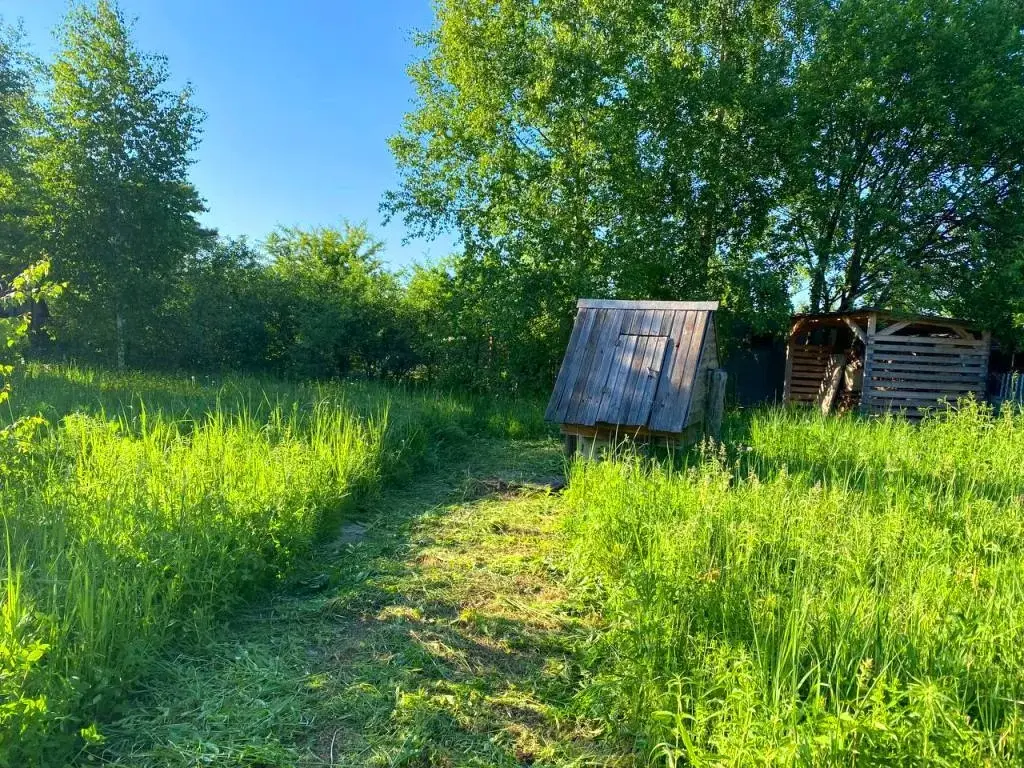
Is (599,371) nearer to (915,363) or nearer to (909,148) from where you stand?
(915,363)

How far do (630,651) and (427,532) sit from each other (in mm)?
2834

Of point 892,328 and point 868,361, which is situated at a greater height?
point 892,328

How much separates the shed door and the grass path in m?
2.26

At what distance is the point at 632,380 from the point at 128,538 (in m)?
5.27

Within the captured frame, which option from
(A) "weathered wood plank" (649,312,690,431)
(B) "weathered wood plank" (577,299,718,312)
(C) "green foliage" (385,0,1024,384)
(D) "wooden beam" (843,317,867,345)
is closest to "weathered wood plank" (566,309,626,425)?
(B) "weathered wood plank" (577,299,718,312)

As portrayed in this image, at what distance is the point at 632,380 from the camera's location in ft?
23.2

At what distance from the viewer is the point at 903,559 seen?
3473mm

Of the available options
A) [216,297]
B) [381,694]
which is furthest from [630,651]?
[216,297]

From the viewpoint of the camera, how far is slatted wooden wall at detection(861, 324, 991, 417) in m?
12.6

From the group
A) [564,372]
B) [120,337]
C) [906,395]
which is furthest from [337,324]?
[906,395]

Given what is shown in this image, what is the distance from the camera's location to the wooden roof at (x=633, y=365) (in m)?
6.79

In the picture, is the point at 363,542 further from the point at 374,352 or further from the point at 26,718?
the point at 374,352

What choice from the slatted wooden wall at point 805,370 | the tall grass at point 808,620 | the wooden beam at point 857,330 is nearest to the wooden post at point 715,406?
the tall grass at point 808,620

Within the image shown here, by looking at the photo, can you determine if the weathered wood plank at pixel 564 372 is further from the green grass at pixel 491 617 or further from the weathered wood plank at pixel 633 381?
the green grass at pixel 491 617
